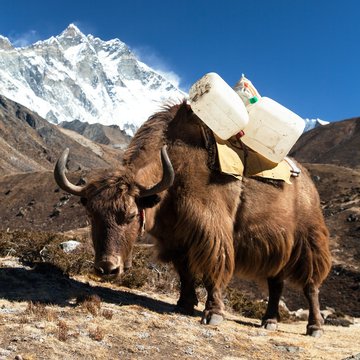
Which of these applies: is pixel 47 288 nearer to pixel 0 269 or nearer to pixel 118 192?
pixel 0 269

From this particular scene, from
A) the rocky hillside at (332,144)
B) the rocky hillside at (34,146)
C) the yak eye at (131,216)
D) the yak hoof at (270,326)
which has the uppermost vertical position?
the rocky hillside at (332,144)

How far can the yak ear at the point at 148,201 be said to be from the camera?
595 cm

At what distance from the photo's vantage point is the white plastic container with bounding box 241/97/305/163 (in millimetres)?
7145

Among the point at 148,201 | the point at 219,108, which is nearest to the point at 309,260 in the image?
the point at 219,108

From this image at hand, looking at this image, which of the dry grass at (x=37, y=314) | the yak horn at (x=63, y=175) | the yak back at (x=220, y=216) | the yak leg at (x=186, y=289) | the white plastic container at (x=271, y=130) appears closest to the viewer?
the dry grass at (x=37, y=314)

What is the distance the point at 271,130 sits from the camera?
23.4 feet

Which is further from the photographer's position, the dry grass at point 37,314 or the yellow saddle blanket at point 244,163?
the yellow saddle blanket at point 244,163

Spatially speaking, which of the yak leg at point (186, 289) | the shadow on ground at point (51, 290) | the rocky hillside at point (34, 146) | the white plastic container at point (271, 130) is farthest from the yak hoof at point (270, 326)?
the rocky hillside at point (34, 146)

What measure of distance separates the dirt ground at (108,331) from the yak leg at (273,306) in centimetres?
65

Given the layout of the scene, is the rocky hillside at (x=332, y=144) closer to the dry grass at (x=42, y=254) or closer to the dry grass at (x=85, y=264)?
the dry grass at (x=85, y=264)

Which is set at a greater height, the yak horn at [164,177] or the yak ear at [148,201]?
the yak horn at [164,177]

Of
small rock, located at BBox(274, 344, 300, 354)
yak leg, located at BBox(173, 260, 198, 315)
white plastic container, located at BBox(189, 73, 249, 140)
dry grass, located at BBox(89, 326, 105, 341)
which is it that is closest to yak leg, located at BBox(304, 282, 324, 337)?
small rock, located at BBox(274, 344, 300, 354)

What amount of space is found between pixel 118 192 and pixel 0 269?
220 centimetres

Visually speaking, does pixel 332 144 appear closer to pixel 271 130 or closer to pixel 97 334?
pixel 271 130
